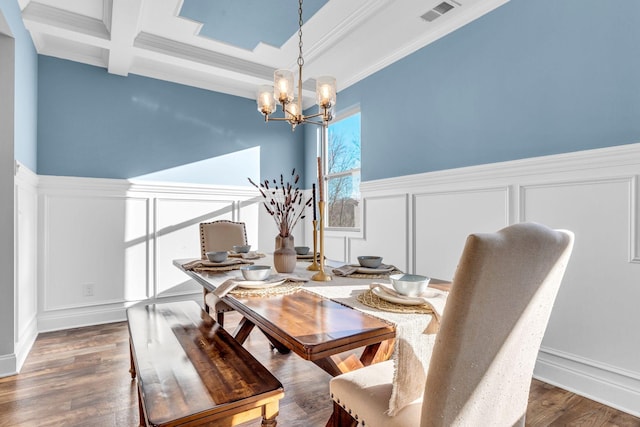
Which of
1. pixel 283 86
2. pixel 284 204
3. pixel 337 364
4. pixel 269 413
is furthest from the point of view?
pixel 283 86

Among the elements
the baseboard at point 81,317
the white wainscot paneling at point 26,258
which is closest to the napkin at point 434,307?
the white wainscot paneling at point 26,258

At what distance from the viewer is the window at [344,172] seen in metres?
3.79

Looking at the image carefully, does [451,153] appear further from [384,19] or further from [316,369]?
[316,369]

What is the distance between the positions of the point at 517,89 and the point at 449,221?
1006 millimetres

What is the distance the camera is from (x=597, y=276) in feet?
6.18

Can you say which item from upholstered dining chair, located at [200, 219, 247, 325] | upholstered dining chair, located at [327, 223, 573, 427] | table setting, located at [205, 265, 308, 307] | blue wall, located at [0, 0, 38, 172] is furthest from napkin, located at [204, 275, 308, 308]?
blue wall, located at [0, 0, 38, 172]

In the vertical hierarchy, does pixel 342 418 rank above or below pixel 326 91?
below

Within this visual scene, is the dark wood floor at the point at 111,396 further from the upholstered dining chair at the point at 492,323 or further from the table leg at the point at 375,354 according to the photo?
the upholstered dining chair at the point at 492,323

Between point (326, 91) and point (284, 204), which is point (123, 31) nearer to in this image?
point (326, 91)

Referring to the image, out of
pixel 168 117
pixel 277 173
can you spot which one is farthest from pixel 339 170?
pixel 168 117

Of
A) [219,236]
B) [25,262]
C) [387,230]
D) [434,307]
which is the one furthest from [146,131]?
[434,307]

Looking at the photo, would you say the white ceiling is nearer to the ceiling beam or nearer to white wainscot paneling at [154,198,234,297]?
the ceiling beam

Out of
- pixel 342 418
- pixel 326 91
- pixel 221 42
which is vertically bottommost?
pixel 342 418

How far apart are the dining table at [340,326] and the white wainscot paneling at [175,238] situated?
2307 millimetres
